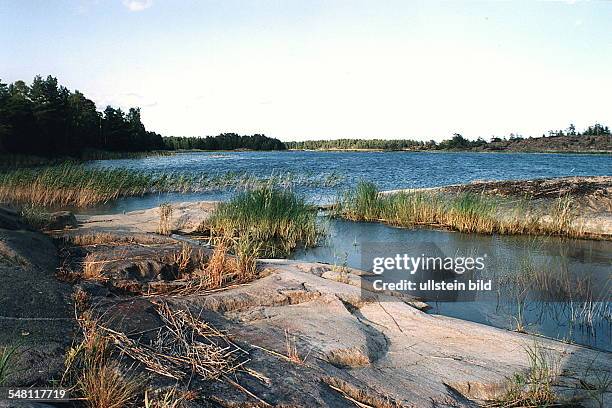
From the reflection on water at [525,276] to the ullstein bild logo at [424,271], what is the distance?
0.10 meters

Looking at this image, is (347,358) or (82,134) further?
(82,134)

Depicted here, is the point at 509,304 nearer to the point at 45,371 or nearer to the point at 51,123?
the point at 45,371

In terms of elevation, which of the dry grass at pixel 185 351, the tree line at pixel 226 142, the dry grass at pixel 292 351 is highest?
the tree line at pixel 226 142

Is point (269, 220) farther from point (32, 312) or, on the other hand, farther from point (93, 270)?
point (32, 312)

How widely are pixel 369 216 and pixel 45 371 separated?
39.9ft

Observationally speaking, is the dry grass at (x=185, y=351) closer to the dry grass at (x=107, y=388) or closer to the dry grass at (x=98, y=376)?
the dry grass at (x=98, y=376)

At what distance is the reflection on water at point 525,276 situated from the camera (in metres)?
5.86

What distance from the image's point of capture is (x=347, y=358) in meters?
3.82

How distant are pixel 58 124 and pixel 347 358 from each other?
149ft

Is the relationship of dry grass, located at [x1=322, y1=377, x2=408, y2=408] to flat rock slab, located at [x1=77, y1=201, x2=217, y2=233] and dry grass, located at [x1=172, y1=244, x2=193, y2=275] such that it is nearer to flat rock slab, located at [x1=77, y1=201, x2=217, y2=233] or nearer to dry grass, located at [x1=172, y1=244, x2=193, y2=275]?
dry grass, located at [x1=172, y1=244, x2=193, y2=275]

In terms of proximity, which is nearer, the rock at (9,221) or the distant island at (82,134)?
the rock at (9,221)

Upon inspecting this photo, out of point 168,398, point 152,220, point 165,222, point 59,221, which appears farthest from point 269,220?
point 168,398

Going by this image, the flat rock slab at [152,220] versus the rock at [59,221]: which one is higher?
the rock at [59,221]

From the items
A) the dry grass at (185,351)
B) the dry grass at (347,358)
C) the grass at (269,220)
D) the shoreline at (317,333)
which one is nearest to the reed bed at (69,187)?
the grass at (269,220)
